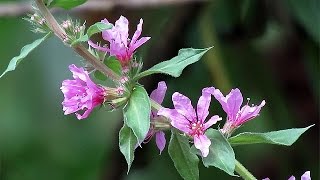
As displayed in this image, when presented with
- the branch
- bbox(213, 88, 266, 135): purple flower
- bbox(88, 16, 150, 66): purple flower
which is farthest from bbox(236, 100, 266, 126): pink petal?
the branch

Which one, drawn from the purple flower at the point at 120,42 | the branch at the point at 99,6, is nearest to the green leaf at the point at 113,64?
the purple flower at the point at 120,42

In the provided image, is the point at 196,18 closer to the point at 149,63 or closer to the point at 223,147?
the point at 149,63

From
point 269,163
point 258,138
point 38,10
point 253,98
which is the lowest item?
point 269,163

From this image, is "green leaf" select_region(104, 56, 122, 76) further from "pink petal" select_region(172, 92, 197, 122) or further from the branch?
the branch

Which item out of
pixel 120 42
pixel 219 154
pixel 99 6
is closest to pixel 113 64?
pixel 120 42

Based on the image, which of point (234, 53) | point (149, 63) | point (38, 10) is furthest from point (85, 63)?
Result: point (234, 53)

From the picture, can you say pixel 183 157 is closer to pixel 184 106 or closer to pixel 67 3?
pixel 184 106

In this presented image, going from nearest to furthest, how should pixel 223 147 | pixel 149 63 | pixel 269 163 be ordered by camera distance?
pixel 223 147 < pixel 149 63 < pixel 269 163
